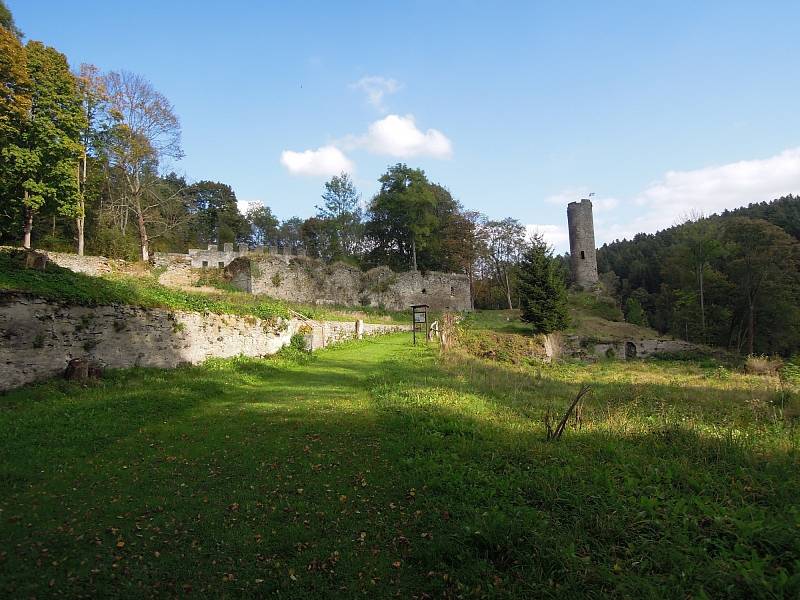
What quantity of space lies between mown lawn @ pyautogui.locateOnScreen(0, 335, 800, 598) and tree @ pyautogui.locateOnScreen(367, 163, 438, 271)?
35.9 m

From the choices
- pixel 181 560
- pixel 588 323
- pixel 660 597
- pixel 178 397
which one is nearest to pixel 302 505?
pixel 181 560

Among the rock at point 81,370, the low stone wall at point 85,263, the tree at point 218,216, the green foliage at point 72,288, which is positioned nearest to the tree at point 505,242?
the tree at point 218,216

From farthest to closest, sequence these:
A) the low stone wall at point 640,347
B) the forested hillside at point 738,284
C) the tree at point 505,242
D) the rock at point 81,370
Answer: the tree at point 505,242, the forested hillside at point 738,284, the low stone wall at point 640,347, the rock at point 81,370

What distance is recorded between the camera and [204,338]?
540 inches

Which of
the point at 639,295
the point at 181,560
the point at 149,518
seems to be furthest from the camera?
the point at 639,295

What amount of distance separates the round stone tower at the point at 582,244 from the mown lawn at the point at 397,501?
142ft

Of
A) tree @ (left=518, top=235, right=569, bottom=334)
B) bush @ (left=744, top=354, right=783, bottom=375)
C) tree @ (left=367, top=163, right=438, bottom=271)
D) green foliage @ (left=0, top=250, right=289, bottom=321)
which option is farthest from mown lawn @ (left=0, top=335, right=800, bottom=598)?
tree @ (left=367, top=163, right=438, bottom=271)

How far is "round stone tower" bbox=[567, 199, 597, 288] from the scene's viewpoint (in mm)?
49156

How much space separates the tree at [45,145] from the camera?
22.9 m

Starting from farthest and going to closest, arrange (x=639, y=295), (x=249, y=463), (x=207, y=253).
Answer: (x=639, y=295) < (x=207, y=253) < (x=249, y=463)

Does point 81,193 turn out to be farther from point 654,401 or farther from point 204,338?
point 654,401

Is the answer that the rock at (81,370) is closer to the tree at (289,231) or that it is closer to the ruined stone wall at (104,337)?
the ruined stone wall at (104,337)

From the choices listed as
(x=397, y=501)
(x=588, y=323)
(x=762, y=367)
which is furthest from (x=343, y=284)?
(x=397, y=501)

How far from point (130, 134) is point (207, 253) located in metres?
9.46
